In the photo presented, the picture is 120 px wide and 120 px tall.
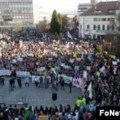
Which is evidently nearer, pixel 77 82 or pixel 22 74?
pixel 77 82

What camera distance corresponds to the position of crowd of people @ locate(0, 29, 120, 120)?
14.9 m

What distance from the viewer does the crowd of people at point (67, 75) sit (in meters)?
14.9

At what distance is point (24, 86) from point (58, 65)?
354 centimetres

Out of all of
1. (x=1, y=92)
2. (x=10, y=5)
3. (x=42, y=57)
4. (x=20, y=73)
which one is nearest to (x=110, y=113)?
(x=1, y=92)

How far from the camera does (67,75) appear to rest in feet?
86.7

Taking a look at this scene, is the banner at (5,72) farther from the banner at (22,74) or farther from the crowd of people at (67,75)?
the banner at (22,74)

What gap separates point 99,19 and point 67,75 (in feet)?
180

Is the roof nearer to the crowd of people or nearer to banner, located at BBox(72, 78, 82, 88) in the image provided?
the crowd of people

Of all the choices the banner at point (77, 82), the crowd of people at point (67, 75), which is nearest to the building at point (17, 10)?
the crowd of people at point (67, 75)

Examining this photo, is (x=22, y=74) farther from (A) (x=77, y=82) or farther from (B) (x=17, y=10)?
(B) (x=17, y=10)

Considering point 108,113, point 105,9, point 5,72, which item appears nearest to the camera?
point 108,113

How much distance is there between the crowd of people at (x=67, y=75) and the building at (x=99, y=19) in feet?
131

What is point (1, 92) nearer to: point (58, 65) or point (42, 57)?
point (58, 65)

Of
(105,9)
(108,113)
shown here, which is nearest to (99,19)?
(105,9)
